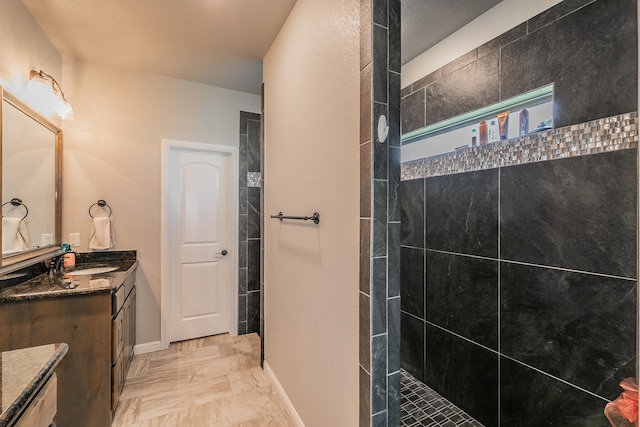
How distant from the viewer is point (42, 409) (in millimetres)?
809

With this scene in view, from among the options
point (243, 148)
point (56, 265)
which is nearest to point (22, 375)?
point (56, 265)

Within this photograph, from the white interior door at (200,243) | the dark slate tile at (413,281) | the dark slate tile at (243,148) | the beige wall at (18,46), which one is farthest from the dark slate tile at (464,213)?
the beige wall at (18,46)

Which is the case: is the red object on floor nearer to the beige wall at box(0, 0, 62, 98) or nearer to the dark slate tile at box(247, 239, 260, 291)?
the dark slate tile at box(247, 239, 260, 291)

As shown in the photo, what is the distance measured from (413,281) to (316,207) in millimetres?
1356

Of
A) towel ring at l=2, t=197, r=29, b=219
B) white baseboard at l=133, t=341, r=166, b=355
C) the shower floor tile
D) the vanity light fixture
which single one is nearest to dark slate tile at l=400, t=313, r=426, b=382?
the shower floor tile

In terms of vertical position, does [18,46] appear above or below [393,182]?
above

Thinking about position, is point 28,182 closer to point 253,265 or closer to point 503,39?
point 253,265

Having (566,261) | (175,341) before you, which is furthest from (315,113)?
(175,341)

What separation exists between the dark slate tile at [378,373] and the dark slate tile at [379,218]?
1.14 ft

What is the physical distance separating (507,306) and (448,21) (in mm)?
1991

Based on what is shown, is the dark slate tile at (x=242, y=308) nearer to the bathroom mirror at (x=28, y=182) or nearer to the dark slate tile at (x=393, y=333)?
the bathroom mirror at (x=28, y=182)

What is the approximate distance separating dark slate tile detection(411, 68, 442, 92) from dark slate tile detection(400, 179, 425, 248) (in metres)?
0.81

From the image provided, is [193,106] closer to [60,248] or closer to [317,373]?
[60,248]

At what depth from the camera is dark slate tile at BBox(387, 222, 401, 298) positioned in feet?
3.86
